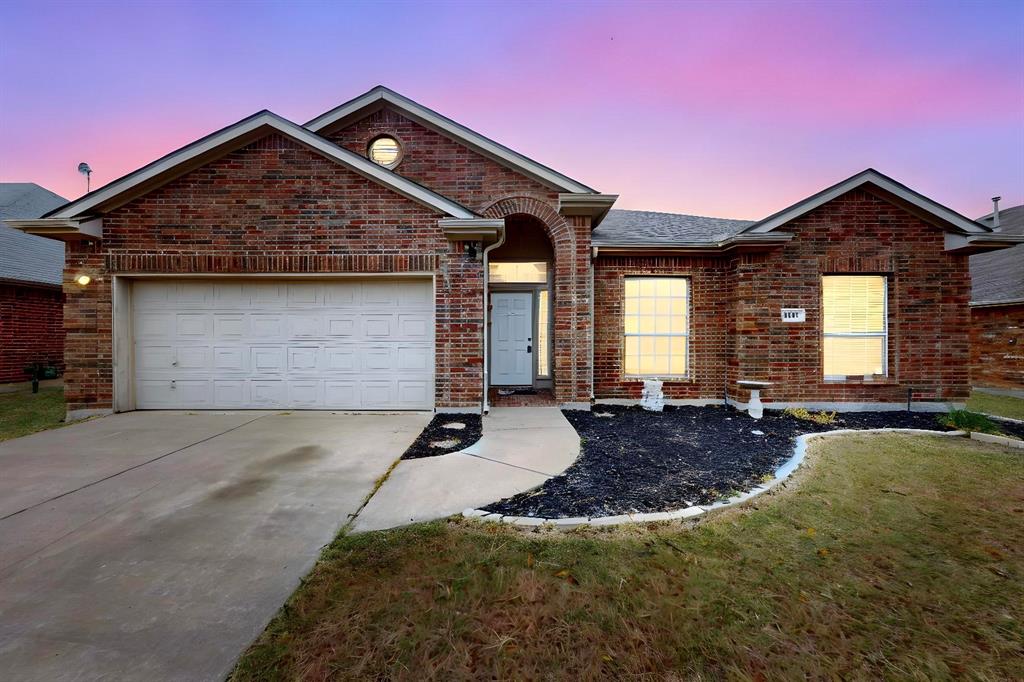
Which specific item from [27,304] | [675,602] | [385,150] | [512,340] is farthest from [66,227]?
[675,602]

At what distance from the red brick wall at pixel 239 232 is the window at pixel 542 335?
3741mm

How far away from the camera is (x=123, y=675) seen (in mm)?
1832

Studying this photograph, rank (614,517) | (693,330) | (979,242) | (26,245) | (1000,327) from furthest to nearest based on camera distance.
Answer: (26,245), (1000,327), (693,330), (979,242), (614,517)

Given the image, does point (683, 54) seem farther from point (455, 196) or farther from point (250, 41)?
point (250, 41)

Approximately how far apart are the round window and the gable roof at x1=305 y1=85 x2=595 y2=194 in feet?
2.09

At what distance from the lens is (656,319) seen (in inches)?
356

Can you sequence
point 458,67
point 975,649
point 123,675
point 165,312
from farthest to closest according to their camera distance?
point 458,67 → point 165,312 → point 975,649 → point 123,675

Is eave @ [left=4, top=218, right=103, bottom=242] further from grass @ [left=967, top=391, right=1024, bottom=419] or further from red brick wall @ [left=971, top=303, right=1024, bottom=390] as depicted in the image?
red brick wall @ [left=971, top=303, right=1024, bottom=390]

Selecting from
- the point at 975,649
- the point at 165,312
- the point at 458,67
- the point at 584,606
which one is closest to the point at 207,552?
the point at 584,606

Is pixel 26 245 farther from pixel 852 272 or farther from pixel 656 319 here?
pixel 852 272

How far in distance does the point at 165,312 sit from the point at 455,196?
6.02 metres

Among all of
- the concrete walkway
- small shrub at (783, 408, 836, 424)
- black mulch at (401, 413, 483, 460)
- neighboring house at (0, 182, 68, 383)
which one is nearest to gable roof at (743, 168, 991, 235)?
small shrub at (783, 408, 836, 424)

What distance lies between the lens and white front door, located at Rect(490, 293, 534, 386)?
10258mm

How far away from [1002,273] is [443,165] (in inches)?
684
